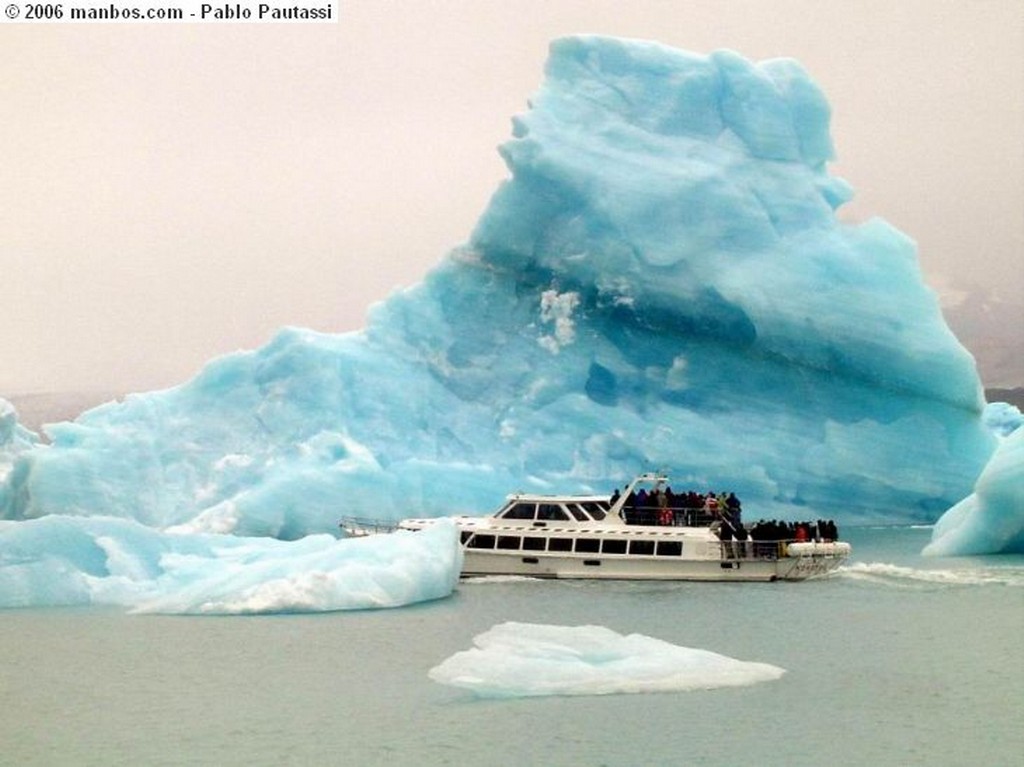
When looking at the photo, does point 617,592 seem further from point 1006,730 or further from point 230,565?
point 1006,730

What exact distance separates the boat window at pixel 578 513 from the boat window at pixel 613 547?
1.55ft

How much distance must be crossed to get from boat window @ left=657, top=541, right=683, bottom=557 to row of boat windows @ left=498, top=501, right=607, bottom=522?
1.04m

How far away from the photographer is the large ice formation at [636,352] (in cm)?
3003

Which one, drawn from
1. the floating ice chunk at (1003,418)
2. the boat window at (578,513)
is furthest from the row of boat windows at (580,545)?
the floating ice chunk at (1003,418)

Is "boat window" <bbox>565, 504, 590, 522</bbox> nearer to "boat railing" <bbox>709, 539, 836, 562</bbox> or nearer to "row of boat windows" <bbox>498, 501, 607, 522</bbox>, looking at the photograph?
"row of boat windows" <bbox>498, 501, 607, 522</bbox>

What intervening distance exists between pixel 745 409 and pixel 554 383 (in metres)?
3.88

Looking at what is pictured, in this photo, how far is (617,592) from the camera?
70.6ft

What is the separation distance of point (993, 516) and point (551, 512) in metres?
7.57

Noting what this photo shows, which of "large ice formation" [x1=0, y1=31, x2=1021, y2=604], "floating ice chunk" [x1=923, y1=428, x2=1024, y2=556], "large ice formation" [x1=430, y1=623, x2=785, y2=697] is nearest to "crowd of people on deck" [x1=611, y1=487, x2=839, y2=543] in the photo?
"floating ice chunk" [x1=923, y1=428, x2=1024, y2=556]

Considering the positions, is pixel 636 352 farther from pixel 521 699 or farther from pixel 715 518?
pixel 521 699

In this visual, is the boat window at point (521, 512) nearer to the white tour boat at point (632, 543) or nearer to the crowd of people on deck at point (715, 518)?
the white tour boat at point (632, 543)

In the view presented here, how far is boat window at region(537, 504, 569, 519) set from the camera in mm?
23203

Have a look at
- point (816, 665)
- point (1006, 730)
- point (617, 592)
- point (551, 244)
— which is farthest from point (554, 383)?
point (1006, 730)

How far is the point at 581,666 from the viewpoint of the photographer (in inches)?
553
